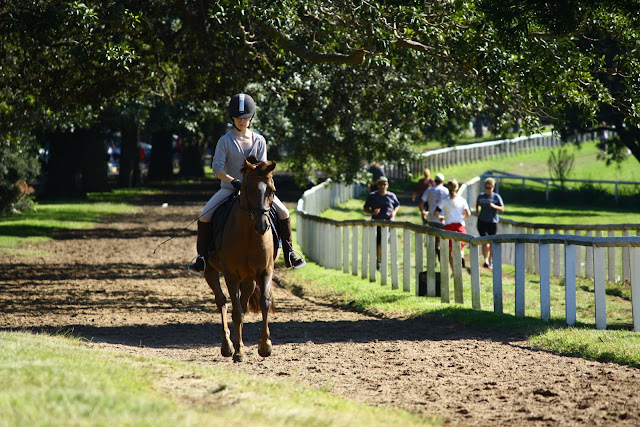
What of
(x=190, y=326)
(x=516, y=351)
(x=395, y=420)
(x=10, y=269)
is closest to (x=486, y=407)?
(x=395, y=420)

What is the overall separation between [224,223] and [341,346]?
2261 mm

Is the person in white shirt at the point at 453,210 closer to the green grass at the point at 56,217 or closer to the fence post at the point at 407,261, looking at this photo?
the fence post at the point at 407,261

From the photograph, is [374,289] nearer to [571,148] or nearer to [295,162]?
[295,162]

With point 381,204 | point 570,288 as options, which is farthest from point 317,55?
point 570,288

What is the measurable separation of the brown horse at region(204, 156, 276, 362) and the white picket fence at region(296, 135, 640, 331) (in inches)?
164

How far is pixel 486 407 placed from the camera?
6988mm

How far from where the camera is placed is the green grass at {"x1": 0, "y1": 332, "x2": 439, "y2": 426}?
4.93 metres

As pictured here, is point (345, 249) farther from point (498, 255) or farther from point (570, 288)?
point (570, 288)

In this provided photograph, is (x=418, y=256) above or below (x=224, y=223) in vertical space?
below

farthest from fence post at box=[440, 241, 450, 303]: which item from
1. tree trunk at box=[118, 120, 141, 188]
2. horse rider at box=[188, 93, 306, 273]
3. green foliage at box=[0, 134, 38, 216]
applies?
tree trunk at box=[118, 120, 141, 188]

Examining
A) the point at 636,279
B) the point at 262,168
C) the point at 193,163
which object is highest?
the point at 193,163

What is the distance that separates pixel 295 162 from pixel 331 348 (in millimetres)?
18557

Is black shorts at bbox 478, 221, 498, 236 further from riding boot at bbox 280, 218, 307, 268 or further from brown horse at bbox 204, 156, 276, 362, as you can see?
brown horse at bbox 204, 156, 276, 362

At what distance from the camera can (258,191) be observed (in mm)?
8391
